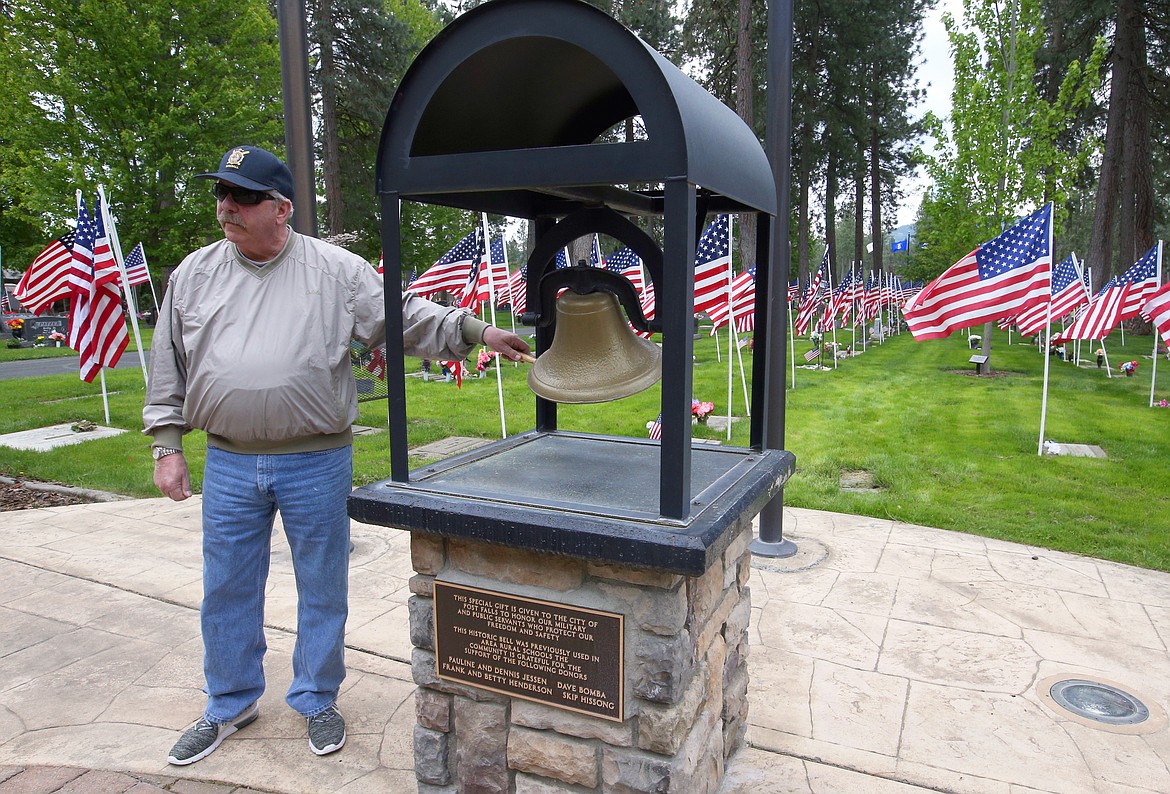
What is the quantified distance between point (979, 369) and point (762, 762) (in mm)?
14135

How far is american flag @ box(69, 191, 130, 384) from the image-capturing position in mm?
7348

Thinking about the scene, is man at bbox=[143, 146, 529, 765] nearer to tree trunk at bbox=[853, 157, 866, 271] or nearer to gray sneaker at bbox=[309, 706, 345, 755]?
gray sneaker at bbox=[309, 706, 345, 755]

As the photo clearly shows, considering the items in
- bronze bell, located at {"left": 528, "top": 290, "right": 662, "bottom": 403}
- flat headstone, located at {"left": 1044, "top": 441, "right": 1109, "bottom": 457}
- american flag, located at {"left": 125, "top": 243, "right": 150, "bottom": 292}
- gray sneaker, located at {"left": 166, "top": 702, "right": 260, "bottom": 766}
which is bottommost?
gray sneaker, located at {"left": 166, "top": 702, "right": 260, "bottom": 766}

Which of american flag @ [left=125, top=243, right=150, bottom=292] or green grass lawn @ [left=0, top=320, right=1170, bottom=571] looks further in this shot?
american flag @ [left=125, top=243, right=150, bottom=292]

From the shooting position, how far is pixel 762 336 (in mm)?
2777

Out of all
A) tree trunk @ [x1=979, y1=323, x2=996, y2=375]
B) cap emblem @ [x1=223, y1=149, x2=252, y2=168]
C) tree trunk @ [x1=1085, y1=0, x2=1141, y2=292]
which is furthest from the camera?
tree trunk @ [x1=1085, y1=0, x2=1141, y2=292]

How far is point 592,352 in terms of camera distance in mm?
2395

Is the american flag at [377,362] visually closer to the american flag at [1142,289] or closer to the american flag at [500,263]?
the american flag at [500,263]

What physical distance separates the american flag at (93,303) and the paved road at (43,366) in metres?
7.57

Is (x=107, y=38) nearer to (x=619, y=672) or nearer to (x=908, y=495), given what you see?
(x=908, y=495)

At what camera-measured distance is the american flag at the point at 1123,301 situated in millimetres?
10688

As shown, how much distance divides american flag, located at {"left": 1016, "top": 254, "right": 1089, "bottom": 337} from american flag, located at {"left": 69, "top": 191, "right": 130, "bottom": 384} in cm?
904

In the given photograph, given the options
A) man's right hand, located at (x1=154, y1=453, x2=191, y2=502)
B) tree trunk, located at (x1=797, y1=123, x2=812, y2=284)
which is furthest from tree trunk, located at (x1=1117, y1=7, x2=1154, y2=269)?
man's right hand, located at (x1=154, y1=453, x2=191, y2=502)

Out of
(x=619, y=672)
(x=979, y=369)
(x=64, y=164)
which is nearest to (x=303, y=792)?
(x=619, y=672)
